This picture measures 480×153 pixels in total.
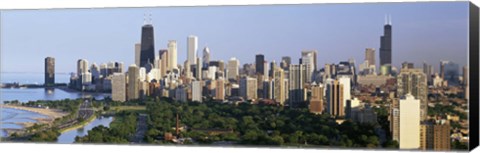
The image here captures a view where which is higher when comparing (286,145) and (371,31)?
(371,31)

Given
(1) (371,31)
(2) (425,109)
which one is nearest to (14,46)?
(1) (371,31)

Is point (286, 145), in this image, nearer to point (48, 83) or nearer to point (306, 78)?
point (306, 78)

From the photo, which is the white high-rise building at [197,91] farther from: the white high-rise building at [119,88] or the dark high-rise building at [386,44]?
the dark high-rise building at [386,44]

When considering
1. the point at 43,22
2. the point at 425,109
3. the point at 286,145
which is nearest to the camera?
the point at 425,109

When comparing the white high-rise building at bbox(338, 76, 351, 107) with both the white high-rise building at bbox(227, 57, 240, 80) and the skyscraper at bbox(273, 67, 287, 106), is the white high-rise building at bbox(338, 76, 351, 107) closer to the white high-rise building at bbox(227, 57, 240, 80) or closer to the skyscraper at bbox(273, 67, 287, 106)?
the skyscraper at bbox(273, 67, 287, 106)

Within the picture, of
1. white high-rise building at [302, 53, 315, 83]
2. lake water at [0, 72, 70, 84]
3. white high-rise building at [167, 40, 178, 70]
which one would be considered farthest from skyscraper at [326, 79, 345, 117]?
lake water at [0, 72, 70, 84]

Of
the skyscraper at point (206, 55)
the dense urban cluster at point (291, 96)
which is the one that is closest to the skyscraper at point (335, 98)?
the dense urban cluster at point (291, 96)

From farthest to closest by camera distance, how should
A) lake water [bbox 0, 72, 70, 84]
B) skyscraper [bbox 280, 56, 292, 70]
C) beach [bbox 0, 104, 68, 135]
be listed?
beach [bbox 0, 104, 68, 135] → lake water [bbox 0, 72, 70, 84] → skyscraper [bbox 280, 56, 292, 70]
